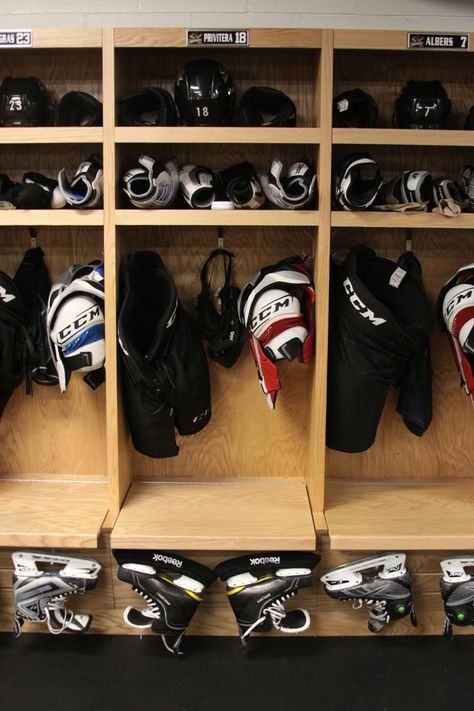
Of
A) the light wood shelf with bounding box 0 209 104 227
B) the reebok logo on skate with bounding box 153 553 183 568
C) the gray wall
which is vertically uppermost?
the gray wall

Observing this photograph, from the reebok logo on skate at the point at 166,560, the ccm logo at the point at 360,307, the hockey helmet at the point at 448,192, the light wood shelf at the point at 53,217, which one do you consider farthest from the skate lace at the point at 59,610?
the hockey helmet at the point at 448,192

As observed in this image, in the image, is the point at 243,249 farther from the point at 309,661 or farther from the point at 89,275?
the point at 309,661

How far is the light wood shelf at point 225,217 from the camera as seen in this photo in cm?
188

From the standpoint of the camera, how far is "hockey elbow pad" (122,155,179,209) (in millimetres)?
1873

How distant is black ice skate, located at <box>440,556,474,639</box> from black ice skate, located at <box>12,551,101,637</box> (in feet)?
3.64

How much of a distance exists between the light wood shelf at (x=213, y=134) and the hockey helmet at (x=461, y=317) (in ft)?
2.19

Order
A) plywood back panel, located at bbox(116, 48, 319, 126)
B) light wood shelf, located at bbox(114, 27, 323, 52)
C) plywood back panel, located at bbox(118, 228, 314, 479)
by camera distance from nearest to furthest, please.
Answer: light wood shelf, located at bbox(114, 27, 323, 52) < plywood back panel, located at bbox(116, 48, 319, 126) < plywood back panel, located at bbox(118, 228, 314, 479)

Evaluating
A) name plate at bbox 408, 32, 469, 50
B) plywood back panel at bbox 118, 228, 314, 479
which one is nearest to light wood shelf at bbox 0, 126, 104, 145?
plywood back panel at bbox 118, 228, 314, 479

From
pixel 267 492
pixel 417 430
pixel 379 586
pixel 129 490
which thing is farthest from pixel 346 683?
pixel 129 490

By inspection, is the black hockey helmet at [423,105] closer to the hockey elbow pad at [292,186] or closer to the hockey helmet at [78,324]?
the hockey elbow pad at [292,186]

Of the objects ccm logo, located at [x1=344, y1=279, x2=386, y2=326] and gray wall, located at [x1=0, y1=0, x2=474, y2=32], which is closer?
ccm logo, located at [x1=344, y1=279, x2=386, y2=326]

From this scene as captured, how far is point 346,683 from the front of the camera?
1.78 meters

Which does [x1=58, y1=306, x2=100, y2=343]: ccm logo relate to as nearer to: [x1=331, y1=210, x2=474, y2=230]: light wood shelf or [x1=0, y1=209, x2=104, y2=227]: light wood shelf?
[x1=0, y1=209, x2=104, y2=227]: light wood shelf

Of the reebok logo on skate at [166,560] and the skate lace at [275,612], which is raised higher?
the reebok logo on skate at [166,560]
